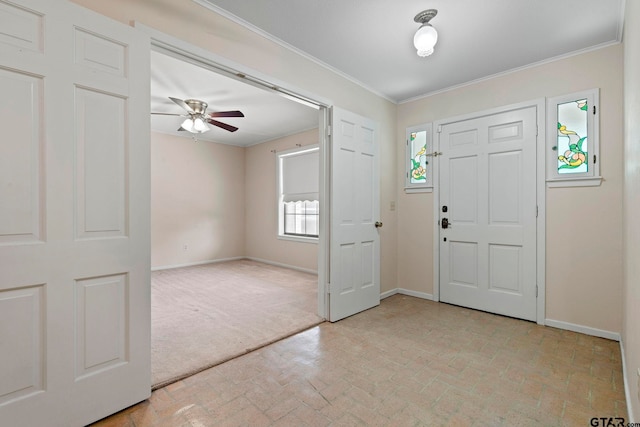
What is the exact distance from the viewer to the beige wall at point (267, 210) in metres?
5.70

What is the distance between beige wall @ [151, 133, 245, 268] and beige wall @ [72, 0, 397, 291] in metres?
3.99

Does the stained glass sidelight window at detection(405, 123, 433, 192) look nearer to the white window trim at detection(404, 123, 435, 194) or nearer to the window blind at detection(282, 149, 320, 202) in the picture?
the white window trim at detection(404, 123, 435, 194)

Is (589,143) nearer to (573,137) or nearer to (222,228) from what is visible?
(573,137)

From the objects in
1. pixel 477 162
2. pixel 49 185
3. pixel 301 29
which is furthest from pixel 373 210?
pixel 49 185

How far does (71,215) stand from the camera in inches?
60.9

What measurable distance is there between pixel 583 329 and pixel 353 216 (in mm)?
2398

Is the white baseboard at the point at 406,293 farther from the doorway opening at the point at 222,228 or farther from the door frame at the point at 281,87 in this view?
the door frame at the point at 281,87

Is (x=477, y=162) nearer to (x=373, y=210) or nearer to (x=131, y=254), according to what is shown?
(x=373, y=210)

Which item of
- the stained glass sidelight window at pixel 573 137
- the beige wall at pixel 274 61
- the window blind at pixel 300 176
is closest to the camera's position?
the beige wall at pixel 274 61

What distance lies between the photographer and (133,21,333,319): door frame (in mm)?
1949

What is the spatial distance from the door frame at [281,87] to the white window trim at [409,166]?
1.39 m

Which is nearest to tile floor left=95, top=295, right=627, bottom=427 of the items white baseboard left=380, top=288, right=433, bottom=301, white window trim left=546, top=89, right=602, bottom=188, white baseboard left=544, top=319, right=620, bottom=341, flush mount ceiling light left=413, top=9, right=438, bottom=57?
white baseboard left=544, top=319, right=620, bottom=341

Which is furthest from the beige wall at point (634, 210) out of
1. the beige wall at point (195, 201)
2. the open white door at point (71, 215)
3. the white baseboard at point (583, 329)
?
the beige wall at point (195, 201)

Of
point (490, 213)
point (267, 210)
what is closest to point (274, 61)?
point (490, 213)
